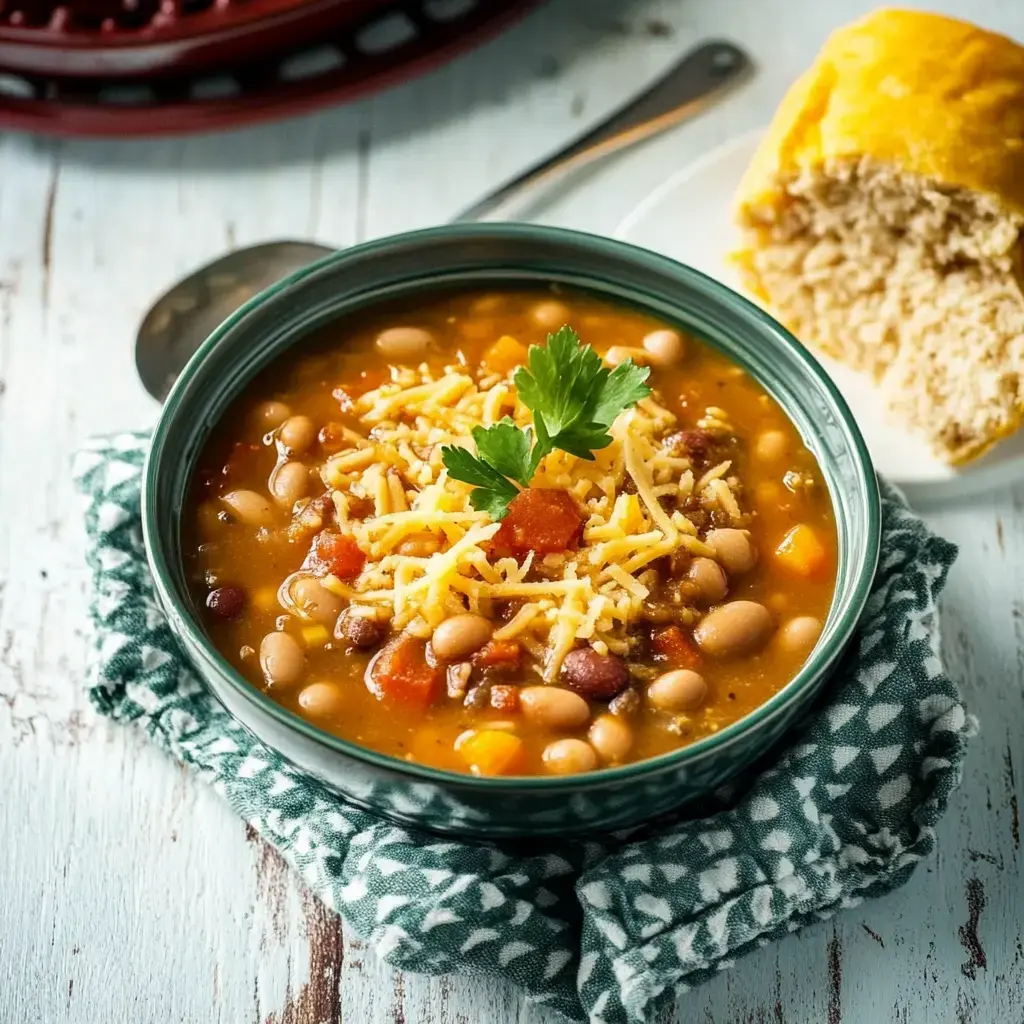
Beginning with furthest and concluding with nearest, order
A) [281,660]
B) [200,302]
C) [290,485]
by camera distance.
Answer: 1. [200,302]
2. [290,485]
3. [281,660]

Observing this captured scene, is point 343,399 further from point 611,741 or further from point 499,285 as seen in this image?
point 611,741

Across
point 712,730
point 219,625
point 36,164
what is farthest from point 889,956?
point 36,164

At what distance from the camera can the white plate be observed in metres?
3.33

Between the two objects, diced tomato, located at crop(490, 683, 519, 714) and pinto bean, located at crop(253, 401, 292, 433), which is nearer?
diced tomato, located at crop(490, 683, 519, 714)

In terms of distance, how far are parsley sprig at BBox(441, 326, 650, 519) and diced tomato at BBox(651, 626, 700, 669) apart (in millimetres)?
372

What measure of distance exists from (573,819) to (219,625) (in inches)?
30.1

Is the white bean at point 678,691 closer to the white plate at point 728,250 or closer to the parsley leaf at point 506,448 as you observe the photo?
the parsley leaf at point 506,448

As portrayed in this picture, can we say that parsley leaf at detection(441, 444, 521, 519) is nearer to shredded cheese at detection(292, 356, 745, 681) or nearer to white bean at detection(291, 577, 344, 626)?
shredded cheese at detection(292, 356, 745, 681)

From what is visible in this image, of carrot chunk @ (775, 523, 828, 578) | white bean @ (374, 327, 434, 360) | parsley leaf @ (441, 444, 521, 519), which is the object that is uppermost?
parsley leaf @ (441, 444, 521, 519)

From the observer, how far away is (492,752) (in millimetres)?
2520

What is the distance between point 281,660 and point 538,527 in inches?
21.4

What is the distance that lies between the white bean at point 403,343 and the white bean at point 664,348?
489mm

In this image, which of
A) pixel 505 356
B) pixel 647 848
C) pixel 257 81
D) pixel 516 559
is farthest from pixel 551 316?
pixel 257 81

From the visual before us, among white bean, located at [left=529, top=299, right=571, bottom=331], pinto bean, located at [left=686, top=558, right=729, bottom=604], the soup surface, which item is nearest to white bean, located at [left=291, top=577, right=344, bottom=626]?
the soup surface
